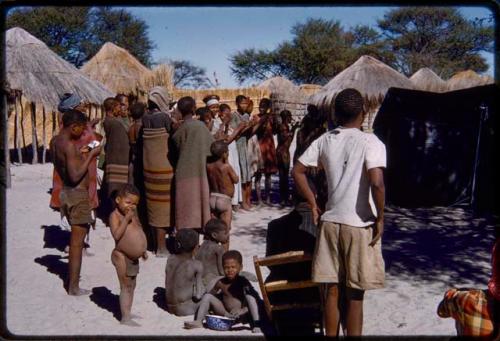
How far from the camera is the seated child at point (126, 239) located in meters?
4.81

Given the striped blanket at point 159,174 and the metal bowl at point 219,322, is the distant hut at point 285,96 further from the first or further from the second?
the metal bowl at point 219,322

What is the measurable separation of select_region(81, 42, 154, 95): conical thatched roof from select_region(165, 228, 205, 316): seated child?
1685 cm

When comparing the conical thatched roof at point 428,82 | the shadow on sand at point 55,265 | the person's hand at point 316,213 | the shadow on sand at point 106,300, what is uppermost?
the conical thatched roof at point 428,82

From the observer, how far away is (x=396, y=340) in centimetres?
458

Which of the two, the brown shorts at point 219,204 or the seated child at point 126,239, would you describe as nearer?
the seated child at point 126,239

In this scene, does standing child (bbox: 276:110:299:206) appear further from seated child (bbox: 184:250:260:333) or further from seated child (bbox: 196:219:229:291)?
seated child (bbox: 184:250:260:333)

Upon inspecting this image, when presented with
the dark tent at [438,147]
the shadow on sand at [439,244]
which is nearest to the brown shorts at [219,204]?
the shadow on sand at [439,244]

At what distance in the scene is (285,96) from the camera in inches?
1054

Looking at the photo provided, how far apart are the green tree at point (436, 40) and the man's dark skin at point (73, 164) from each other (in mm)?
39232

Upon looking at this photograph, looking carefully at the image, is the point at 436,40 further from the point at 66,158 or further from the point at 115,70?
the point at 66,158

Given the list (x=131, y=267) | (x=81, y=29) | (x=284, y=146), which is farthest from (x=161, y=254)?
(x=81, y=29)

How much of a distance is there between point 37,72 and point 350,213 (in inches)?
503

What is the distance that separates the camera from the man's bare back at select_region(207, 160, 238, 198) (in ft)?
21.4

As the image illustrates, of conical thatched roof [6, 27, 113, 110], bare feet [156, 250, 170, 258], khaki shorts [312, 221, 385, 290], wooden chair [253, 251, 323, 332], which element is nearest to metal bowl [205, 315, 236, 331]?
wooden chair [253, 251, 323, 332]
